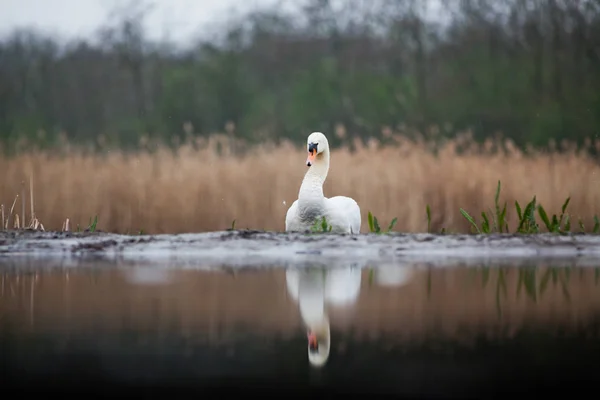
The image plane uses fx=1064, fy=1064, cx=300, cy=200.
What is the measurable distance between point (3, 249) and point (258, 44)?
19988mm

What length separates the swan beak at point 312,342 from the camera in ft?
13.3

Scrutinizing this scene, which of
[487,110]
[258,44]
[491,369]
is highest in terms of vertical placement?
[258,44]

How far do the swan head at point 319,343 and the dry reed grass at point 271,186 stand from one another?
6.85m

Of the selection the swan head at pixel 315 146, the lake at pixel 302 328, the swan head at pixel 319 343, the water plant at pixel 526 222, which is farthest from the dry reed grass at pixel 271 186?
the swan head at pixel 319 343

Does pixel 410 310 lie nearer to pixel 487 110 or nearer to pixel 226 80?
pixel 487 110

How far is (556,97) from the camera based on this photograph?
26.0 m

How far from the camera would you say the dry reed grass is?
11.7 meters

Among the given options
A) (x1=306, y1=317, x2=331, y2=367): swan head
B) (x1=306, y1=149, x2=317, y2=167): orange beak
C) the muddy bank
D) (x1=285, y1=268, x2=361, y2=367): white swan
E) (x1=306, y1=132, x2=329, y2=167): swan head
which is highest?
(x1=306, y1=132, x2=329, y2=167): swan head

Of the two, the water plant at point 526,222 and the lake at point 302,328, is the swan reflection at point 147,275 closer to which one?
the lake at point 302,328

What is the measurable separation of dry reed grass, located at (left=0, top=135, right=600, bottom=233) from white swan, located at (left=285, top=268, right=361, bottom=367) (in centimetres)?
427

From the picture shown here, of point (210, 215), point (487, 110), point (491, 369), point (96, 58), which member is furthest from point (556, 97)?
point (491, 369)

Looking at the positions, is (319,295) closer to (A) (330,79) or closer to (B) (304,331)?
(B) (304,331)

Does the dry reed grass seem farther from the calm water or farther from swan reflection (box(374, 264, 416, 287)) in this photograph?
the calm water

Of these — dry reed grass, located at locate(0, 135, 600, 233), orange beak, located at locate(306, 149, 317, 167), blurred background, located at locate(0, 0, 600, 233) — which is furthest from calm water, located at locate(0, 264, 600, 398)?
blurred background, located at locate(0, 0, 600, 233)
